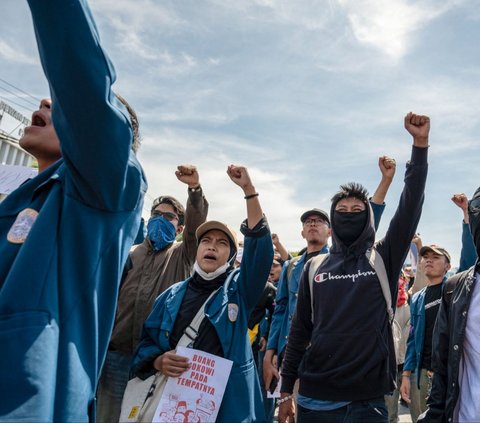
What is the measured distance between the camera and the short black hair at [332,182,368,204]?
325 centimetres

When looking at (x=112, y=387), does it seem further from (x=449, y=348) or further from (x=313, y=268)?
(x=449, y=348)

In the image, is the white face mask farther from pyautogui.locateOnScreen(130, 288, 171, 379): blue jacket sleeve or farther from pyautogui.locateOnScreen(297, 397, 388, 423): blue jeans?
pyautogui.locateOnScreen(297, 397, 388, 423): blue jeans

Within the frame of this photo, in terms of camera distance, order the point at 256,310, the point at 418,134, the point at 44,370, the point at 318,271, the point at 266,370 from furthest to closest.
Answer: the point at 256,310, the point at 266,370, the point at 318,271, the point at 418,134, the point at 44,370

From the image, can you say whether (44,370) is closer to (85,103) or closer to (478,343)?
(85,103)

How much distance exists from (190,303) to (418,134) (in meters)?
1.88

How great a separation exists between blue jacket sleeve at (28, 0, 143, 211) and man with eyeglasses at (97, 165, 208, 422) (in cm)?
210

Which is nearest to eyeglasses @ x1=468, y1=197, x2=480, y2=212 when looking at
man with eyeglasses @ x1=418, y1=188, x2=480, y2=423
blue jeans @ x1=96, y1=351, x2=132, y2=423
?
man with eyeglasses @ x1=418, y1=188, x2=480, y2=423

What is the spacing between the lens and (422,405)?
5.14 meters

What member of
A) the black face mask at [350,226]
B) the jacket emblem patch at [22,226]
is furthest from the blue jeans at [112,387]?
the jacket emblem patch at [22,226]

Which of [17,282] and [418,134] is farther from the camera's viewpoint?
[418,134]

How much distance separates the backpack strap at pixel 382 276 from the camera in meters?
2.79

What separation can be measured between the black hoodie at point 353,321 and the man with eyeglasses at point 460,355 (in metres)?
0.27

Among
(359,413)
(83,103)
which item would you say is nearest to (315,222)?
(359,413)

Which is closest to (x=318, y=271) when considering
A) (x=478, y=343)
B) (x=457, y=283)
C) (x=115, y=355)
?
(x=457, y=283)
